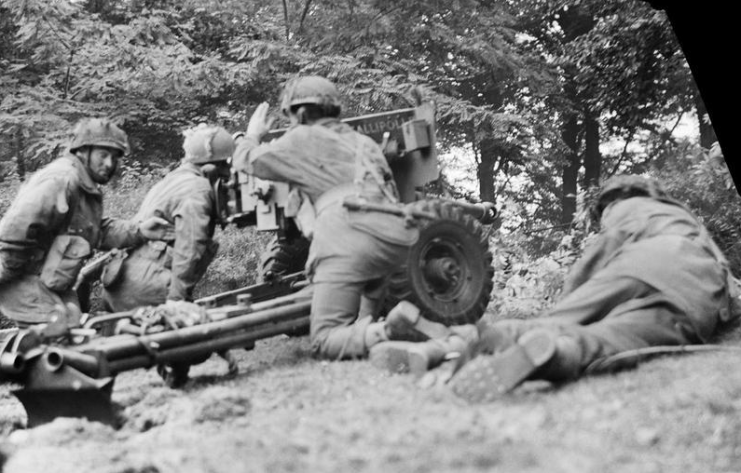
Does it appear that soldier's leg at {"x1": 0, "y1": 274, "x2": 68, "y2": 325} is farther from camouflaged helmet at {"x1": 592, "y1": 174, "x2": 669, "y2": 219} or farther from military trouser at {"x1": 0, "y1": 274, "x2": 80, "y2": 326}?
camouflaged helmet at {"x1": 592, "y1": 174, "x2": 669, "y2": 219}

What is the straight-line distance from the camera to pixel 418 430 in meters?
4.43

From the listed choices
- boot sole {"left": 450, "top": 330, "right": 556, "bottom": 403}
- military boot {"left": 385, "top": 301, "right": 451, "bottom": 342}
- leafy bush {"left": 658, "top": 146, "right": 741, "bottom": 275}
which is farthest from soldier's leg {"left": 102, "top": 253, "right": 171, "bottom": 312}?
leafy bush {"left": 658, "top": 146, "right": 741, "bottom": 275}

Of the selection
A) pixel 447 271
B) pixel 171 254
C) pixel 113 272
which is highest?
pixel 171 254

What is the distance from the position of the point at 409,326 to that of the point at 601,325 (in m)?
1.53

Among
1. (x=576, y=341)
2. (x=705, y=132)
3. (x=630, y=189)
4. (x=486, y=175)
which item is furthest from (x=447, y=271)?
(x=486, y=175)

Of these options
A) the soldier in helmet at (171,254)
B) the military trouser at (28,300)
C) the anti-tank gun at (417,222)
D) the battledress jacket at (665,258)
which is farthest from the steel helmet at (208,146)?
the battledress jacket at (665,258)

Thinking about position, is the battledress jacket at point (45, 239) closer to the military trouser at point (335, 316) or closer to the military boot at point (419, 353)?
the military trouser at point (335, 316)

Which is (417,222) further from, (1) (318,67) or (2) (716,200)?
(1) (318,67)

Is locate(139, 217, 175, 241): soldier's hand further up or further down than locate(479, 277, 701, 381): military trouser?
further up

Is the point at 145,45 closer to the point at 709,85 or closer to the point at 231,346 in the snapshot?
the point at 231,346

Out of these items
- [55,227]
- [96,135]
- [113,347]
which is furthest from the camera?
[96,135]

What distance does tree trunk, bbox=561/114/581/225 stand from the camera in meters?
22.4

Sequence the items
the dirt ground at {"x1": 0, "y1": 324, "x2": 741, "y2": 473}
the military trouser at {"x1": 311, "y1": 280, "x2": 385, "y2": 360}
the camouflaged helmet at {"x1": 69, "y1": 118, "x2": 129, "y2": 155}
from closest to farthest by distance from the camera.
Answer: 1. the dirt ground at {"x1": 0, "y1": 324, "x2": 741, "y2": 473}
2. the military trouser at {"x1": 311, "y1": 280, "x2": 385, "y2": 360}
3. the camouflaged helmet at {"x1": 69, "y1": 118, "x2": 129, "y2": 155}

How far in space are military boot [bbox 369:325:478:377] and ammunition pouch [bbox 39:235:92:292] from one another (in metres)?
3.00
